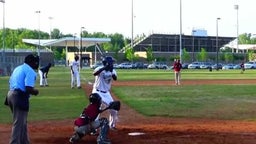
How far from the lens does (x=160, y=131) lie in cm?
1349

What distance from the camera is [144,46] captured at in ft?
523

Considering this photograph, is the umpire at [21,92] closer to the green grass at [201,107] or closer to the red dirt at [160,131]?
the red dirt at [160,131]

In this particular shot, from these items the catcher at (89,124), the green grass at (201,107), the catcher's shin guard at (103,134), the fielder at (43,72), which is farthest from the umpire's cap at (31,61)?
the fielder at (43,72)

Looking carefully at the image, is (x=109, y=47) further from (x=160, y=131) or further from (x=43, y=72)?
(x=160, y=131)

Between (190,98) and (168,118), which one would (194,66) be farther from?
(168,118)

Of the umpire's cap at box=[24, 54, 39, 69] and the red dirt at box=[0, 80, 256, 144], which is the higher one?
the umpire's cap at box=[24, 54, 39, 69]

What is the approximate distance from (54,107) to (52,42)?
109 metres

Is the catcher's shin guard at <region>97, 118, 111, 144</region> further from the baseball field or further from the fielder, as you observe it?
the fielder

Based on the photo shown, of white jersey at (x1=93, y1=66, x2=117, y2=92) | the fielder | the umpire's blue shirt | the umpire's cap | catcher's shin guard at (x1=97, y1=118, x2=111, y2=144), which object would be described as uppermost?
the umpire's cap

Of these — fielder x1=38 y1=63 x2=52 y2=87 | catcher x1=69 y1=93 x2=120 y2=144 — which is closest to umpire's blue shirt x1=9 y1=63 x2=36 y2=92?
catcher x1=69 y1=93 x2=120 y2=144

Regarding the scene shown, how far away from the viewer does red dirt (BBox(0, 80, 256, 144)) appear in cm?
1176

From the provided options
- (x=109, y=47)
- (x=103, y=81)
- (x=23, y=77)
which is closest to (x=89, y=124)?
(x=23, y=77)

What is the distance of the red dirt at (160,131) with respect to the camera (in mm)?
11762

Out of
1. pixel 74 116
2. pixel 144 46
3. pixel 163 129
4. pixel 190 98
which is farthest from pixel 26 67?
pixel 144 46
